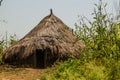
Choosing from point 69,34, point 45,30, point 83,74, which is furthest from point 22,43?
point 83,74

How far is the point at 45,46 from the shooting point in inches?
628

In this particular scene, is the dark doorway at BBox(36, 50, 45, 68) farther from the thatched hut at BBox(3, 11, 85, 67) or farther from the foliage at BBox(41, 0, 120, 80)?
the foliage at BBox(41, 0, 120, 80)

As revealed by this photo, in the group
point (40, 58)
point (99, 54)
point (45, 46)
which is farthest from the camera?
point (40, 58)

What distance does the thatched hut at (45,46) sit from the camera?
15.9 metres

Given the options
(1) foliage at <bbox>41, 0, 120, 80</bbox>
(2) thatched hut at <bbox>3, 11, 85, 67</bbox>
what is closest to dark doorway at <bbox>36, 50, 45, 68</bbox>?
(2) thatched hut at <bbox>3, 11, 85, 67</bbox>

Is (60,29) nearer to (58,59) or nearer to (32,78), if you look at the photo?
(58,59)

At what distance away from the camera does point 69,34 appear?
1717cm

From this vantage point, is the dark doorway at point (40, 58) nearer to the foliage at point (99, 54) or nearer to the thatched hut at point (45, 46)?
the thatched hut at point (45, 46)

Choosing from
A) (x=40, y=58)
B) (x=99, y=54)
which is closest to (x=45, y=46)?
(x=40, y=58)

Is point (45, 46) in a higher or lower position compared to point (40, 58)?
higher

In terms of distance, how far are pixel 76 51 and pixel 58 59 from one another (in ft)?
3.66

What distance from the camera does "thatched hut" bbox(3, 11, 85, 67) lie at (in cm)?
1589

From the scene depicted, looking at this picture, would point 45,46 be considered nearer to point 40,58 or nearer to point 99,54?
point 40,58

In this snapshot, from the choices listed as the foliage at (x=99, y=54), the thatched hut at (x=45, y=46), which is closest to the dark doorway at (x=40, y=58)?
the thatched hut at (x=45, y=46)
